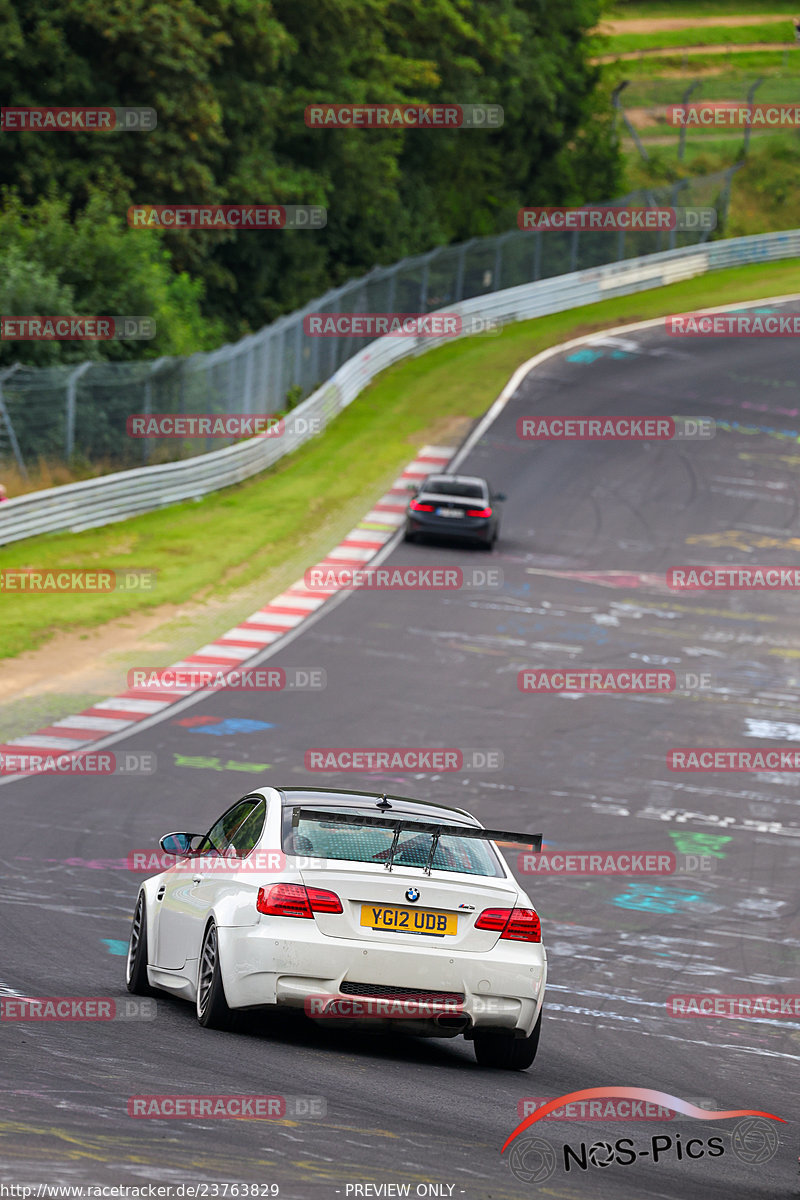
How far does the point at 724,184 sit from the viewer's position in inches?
2657

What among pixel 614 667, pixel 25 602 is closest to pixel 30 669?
pixel 25 602

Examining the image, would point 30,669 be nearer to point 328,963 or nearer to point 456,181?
point 328,963
